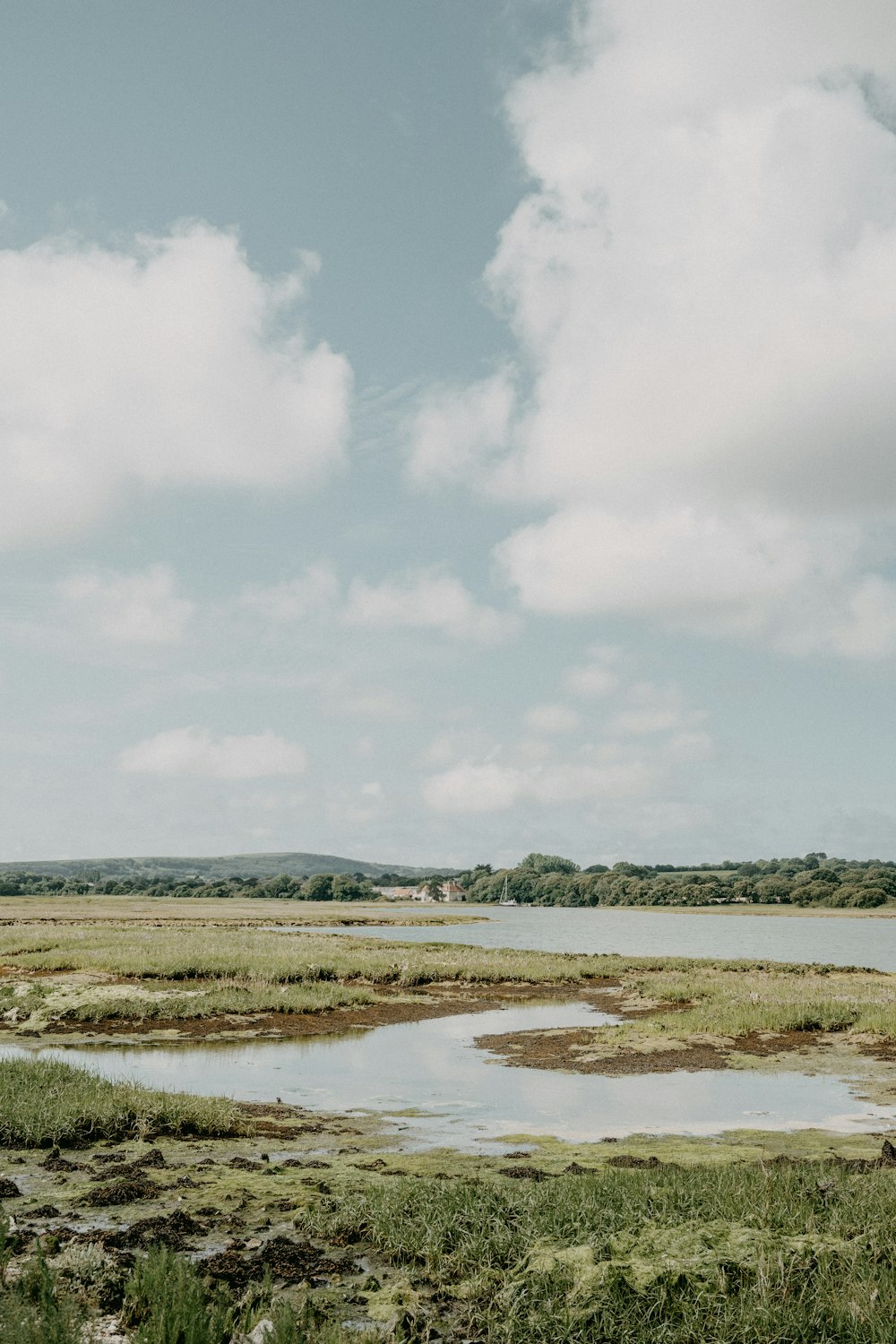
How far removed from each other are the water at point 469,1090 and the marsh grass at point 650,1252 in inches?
219

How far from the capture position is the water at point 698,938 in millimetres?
74250

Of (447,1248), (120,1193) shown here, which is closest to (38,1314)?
(447,1248)

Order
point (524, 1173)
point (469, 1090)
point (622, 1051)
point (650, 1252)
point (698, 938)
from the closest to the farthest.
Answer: point (650, 1252) < point (524, 1173) < point (469, 1090) < point (622, 1051) < point (698, 938)

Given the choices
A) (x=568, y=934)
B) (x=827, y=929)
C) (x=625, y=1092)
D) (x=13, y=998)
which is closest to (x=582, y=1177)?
(x=625, y=1092)

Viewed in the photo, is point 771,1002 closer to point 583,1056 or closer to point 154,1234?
point 583,1056

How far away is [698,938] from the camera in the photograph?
9612 cm

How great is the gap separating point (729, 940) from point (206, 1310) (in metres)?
90.6

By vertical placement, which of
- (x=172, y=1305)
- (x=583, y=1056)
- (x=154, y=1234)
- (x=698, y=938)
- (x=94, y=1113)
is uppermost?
(x=172, y=1305)

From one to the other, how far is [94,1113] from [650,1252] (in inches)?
415

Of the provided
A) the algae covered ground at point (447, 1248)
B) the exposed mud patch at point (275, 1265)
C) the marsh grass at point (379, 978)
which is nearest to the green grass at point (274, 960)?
the marsh grass at point (379, 978)

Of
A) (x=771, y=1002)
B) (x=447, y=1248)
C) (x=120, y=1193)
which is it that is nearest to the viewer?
(x=447, y=1248)

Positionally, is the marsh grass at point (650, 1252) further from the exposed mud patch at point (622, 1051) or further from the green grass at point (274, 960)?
the green grass at point (274, 960)

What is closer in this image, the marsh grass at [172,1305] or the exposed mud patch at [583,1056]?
the marsh grass at [172,1305]

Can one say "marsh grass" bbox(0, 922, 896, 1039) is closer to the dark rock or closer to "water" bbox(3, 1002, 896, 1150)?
"water" bbox(3, 1002, 896, 1150)
